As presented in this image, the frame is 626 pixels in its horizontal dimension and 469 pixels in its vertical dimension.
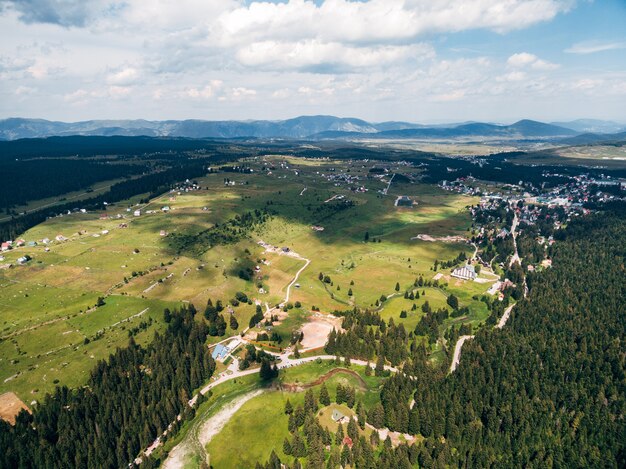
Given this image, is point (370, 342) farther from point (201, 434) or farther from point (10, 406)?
point (10, 406)

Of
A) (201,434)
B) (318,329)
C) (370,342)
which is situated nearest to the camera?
(201,434)

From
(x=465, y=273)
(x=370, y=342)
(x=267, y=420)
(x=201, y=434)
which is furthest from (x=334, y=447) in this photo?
(x=465, y=273)

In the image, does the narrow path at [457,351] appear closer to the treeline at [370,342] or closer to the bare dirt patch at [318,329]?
the treeline at [370,342]

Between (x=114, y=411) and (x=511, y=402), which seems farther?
(x=511, y=402)

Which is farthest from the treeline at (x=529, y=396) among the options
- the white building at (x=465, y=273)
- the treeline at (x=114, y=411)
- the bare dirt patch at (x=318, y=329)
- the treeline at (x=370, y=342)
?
the treeline at (x=114, y=411)

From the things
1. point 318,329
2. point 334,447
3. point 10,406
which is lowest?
point 334,447
